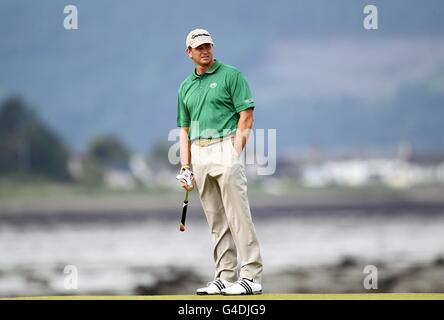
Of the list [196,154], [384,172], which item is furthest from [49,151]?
[196,154]

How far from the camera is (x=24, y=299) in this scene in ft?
21.9

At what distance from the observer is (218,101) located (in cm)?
688

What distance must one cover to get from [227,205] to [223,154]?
296 millimetres

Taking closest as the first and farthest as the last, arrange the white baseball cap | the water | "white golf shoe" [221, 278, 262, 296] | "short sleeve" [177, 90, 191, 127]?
"white golf shoe" [221, 278, 262, 296] → the white baseball cap → "short sleeve" [177, 90, 191, 127] → the water

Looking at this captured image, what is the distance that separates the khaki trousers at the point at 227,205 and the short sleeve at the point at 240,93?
22 cm

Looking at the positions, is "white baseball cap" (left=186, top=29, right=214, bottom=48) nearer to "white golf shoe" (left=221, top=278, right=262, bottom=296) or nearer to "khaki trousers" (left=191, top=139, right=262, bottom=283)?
"khaki trousers" (left=191, top=139, right=262, bottom=283)

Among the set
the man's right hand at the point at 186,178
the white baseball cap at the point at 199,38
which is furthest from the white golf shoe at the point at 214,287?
the white baseball cap at the point at 199,38

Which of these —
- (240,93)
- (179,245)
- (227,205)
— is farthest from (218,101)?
(179,245)

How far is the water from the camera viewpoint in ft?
111

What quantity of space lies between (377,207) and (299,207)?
2641mm

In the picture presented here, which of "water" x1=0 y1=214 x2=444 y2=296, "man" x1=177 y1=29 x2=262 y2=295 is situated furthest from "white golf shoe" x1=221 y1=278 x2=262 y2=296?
"water" x1=0 y1=214 x2=444 y2=296

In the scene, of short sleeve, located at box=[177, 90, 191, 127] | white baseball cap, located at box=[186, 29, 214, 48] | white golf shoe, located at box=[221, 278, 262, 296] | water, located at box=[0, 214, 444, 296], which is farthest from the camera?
water, located at box=[0, 214, 444, 296]

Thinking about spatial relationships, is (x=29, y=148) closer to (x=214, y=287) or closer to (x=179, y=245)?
(x=179, y=245)

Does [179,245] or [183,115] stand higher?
[179,245]
